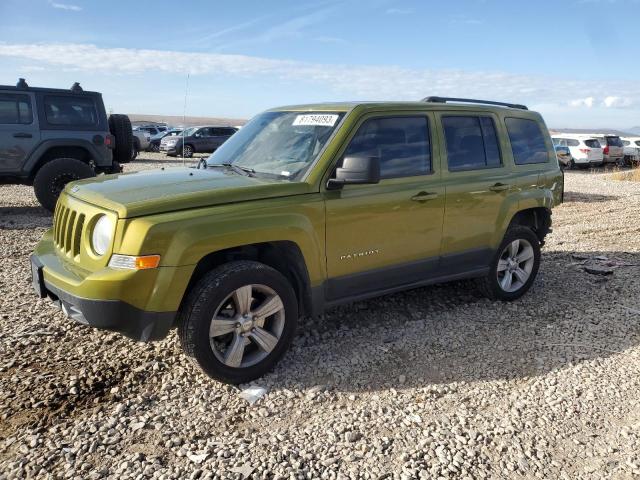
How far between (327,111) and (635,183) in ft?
53.0

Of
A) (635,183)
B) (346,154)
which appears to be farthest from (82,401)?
(635,183)

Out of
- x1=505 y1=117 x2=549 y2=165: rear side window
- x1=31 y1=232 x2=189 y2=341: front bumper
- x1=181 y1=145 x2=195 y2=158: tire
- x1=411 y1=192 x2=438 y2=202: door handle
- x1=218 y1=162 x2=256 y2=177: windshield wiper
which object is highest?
x1=505 y1=117 x2=549 y2=165: rear side window

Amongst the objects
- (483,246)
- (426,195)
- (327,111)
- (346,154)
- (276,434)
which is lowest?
(276,434)

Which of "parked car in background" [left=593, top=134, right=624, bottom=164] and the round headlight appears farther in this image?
"parked car in background" [left=593, top=134, right=624, bottom=164]

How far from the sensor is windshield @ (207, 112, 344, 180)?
389 centimetres

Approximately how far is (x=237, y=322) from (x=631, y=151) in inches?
1099

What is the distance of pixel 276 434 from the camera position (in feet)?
9.91

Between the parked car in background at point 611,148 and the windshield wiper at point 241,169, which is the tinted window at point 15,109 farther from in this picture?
the parked car in background at point 611,148

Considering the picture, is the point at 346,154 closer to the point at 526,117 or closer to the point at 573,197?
the point at 526,117

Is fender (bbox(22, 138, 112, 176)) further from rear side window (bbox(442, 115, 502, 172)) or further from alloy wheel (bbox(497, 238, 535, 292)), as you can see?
alloy wheel (bbox(497, 238, 535, 292))

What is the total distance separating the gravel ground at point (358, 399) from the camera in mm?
2779

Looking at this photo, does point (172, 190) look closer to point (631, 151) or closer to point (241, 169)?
point (241, 169)

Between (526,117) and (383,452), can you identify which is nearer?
(383,452)

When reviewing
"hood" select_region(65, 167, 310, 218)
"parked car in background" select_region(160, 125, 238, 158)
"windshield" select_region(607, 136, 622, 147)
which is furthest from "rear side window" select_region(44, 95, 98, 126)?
"windshield" select_region(607, 136, 622, 147)
